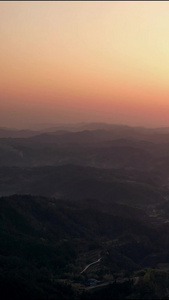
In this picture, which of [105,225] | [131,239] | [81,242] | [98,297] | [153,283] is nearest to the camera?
[98,297]

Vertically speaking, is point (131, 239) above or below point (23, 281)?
below

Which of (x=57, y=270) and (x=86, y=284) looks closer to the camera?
(x=86, y=284)

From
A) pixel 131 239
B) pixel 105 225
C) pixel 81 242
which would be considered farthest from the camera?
pixel 105 225

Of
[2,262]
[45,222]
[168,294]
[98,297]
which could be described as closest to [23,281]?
→ [98,297]

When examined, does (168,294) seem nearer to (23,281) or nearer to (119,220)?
(23,281)

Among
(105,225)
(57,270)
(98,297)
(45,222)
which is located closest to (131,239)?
(105,225)

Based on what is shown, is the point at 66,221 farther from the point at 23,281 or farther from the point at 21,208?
the point at 23,281

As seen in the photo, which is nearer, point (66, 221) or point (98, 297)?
point (98, 297)

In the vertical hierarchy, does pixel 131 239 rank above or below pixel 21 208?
below

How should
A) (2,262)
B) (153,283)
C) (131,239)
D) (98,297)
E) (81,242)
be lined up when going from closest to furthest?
(98,297) → (153,283) → (2,262) → (81,242) → (131,239)
